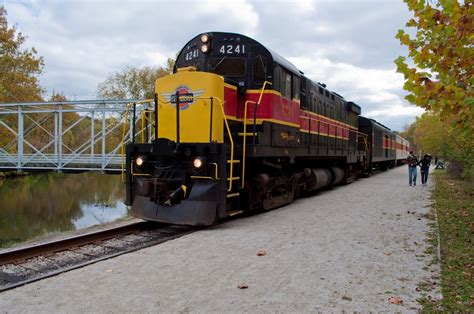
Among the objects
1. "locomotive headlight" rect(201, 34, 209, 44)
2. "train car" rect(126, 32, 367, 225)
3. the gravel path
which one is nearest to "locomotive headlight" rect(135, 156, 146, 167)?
"train car" rect(126, 32, 367, 225)

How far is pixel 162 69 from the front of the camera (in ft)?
124

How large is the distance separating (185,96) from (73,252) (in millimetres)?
3768

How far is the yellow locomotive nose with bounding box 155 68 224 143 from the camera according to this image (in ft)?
26.0

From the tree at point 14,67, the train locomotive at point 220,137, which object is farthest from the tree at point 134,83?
the train locomotive at point 220,137

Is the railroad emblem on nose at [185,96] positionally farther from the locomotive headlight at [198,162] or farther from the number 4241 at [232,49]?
the number 4241 at [232,49]

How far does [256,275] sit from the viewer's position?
16.0 feet

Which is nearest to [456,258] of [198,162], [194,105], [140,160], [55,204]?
[198,162]

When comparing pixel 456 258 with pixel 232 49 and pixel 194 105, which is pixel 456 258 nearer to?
pixel 194 105

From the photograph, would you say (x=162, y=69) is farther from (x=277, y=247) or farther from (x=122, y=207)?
(x=277, y=247)

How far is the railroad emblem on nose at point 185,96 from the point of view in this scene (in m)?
8.09

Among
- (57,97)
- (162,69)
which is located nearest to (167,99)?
(162,69)

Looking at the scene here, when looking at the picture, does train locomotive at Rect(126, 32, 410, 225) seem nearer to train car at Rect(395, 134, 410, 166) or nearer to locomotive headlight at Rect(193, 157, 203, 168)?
locomotive headlight at Rect(193, 157, 203, 168)

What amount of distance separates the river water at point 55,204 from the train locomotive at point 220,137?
718cm

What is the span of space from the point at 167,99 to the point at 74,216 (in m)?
15.6
